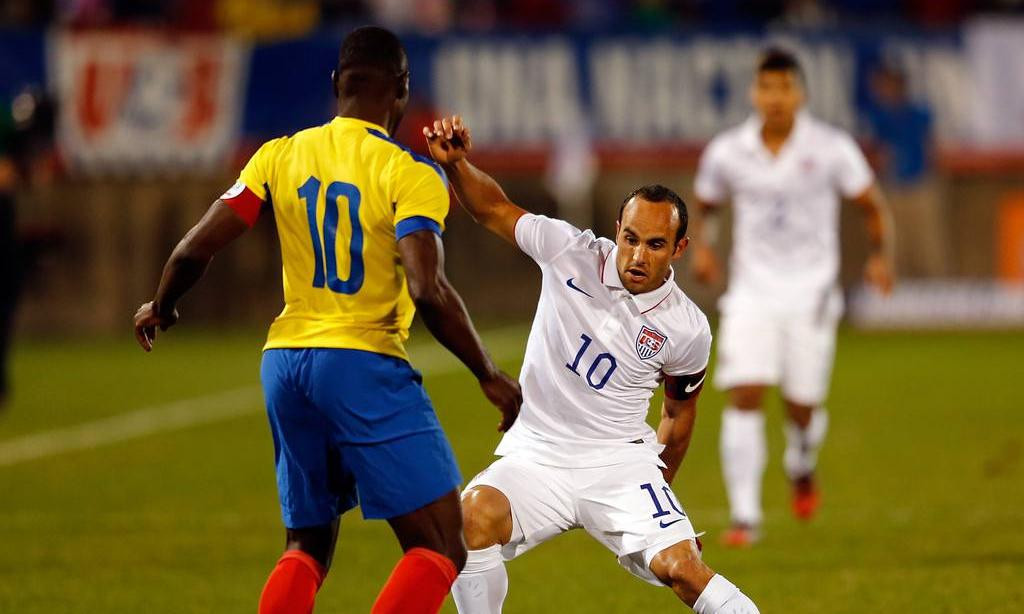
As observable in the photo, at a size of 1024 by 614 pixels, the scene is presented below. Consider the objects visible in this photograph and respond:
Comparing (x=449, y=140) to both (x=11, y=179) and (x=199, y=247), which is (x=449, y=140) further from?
(x=11, y=179)

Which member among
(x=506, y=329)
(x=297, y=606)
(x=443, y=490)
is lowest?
(x=506, y=329)

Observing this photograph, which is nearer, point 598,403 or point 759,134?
point 598,403

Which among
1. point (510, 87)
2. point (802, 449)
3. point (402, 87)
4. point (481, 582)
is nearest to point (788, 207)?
point (802, 449)

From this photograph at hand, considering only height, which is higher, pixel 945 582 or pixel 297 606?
pixel 297 606

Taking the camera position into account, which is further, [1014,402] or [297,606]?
[1014,402]

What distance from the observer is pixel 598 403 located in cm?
575

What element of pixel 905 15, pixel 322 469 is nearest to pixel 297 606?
pixel 322 469

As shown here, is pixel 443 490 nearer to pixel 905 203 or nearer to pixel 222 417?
pixel 222 417

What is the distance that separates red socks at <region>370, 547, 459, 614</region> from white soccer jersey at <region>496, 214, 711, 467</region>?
83cm

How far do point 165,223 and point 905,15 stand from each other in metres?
9.34

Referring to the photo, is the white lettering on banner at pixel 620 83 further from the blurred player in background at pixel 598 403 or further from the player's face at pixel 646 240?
the player's face at pixel 646 240

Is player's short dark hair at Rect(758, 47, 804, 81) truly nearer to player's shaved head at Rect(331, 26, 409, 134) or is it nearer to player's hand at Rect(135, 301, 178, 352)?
player's shaved head at Rect(331, 26, 409, 134)

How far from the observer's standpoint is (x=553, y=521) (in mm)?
5660

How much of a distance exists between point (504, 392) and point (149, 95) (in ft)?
50.1
